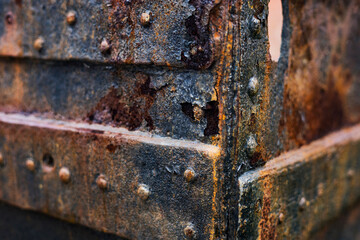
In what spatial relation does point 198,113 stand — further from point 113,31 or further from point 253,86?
point 113,31

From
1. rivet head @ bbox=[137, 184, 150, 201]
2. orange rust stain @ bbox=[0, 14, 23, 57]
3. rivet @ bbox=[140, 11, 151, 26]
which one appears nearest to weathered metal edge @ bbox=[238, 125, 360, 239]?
rivet head @ bbox=[137, 184, 150, 201]

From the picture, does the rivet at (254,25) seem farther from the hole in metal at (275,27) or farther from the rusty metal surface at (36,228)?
the rusty metal surface at (36,228)

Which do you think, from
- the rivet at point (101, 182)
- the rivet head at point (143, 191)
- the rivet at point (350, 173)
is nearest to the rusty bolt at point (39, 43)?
the rivet at point (101, 182)

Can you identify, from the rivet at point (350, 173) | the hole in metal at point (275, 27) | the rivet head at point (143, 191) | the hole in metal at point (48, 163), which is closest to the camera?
the rivet head at point (143, 191)

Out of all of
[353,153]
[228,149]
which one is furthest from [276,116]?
[353,153]

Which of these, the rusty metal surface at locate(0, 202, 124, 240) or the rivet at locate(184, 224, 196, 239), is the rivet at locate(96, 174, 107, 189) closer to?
the rusty metal surface at locate(0, 202, 124, 240)
